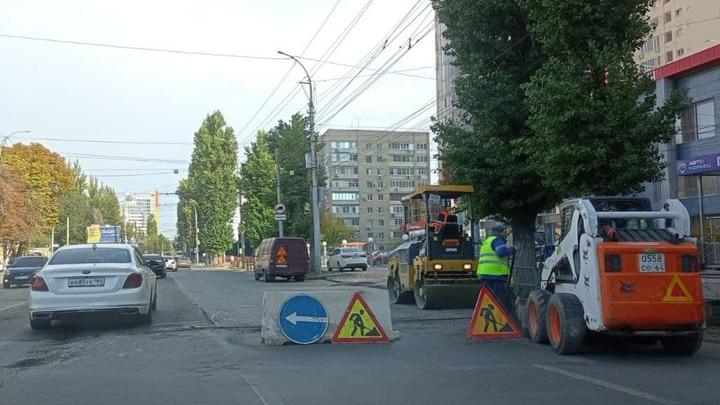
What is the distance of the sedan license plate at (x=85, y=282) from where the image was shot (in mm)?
11922

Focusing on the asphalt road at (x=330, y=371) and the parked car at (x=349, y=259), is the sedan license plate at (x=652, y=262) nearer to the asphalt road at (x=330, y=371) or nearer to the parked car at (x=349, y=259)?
the asphalt road at (x=330, y=371)

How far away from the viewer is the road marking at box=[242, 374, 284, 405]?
6.89 meters

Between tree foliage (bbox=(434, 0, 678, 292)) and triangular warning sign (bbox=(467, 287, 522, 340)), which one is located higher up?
tree foliage (bbox=(434, 0, 678, 292))

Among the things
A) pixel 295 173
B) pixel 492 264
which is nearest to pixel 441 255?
pixel 492 264

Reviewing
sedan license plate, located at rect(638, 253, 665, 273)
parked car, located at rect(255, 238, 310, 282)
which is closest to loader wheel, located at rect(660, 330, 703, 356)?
sedan license plate, located at rect(638, 253, 665, 273)

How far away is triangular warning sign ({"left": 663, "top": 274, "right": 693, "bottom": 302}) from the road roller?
7.38 metres

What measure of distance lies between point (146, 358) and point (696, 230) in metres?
24.0

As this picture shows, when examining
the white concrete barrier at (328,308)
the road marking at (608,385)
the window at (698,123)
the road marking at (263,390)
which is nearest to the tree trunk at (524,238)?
the white concrete barrier at (328,308)

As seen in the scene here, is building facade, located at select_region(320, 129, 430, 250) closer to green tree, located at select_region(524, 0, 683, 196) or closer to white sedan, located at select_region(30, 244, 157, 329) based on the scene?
green tree, located at select_region(524, 0, 683, 196)

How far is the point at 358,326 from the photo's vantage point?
422 inches

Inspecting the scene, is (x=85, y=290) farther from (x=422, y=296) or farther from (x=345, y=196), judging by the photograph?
(x=345, y=196)

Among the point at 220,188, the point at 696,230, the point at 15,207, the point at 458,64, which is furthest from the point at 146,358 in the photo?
the point at 220,188

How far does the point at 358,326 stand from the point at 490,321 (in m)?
2.12

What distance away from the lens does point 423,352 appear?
32.5 feet
